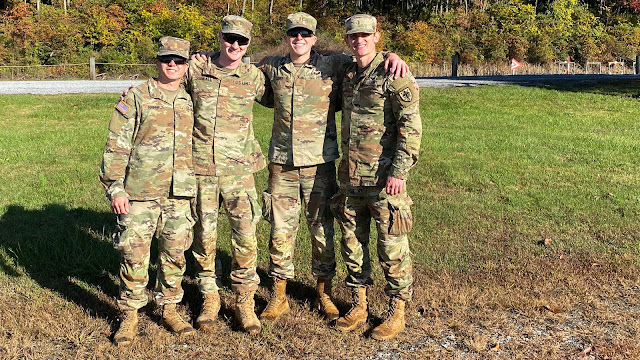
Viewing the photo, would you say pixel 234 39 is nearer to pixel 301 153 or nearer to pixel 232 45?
pixel 232 45

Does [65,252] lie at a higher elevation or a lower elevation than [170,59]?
lower

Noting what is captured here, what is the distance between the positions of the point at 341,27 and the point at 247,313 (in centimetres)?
4269

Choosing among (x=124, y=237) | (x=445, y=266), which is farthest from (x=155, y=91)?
(x=445, y=266)

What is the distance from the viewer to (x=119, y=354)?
3877mm

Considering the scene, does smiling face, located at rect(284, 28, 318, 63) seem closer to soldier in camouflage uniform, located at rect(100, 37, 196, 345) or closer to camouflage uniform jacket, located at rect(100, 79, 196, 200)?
soldier in camouflage uniform, located at rect(100, 37, 196, 345)

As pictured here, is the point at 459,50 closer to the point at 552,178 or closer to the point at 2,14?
the point at 2,14

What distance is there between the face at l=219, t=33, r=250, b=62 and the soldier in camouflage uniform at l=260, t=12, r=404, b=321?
0.35 m

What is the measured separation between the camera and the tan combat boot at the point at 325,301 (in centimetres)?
443

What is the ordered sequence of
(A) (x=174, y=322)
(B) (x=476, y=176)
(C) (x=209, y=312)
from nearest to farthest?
1. (A) (x=174, y=322)
2. (C) (x=209, y=312)
3. (B) (x=476, y=176)

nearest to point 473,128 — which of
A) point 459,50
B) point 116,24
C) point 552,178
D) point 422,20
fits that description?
point 552,178

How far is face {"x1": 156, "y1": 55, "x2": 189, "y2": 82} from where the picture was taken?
3.79 m

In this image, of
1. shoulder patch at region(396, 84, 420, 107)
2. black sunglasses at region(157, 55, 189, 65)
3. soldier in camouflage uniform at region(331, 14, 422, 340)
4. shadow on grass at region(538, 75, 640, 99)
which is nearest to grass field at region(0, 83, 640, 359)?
soldier in camouflage uniform at region(331, 14, 422, 340)

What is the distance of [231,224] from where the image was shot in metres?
4.18

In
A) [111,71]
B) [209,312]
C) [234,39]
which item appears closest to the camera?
[234,39]
